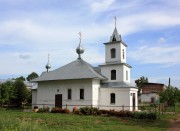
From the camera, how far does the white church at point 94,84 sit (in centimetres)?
3400

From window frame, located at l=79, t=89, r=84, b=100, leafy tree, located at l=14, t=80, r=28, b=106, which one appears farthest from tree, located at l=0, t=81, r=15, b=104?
window frame, located at l=79, t=89, r=84, b=100

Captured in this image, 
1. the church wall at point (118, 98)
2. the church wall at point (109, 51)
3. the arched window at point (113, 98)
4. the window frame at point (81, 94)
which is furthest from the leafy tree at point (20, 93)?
the arched window at point (113, 98)

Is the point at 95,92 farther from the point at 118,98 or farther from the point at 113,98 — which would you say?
the point at 118,98

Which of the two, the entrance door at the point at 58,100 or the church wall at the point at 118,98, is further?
the entrance door at the point at 58,100

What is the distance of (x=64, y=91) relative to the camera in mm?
35719

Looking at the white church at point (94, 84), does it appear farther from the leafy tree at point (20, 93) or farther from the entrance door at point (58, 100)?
the leafy tree at point (20, 93)

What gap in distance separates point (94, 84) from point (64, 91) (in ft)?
12.8

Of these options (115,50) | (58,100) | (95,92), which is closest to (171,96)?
(115,50)

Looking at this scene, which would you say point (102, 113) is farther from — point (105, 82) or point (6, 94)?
point (6, 94)

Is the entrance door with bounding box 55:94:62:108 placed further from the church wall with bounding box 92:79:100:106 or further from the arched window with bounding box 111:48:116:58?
the arched window with bounding box 111:48:116:58

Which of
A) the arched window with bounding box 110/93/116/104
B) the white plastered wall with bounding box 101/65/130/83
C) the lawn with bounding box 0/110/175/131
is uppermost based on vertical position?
the white plastered wall with bounding box 101/65/130/83

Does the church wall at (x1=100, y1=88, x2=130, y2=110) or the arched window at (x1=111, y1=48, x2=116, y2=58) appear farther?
the arched window at (x1=111, y1=48, x2=116, y2=58)

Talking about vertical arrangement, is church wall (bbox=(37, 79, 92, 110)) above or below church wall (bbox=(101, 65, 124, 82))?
below

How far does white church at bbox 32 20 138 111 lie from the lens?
3400 cm
